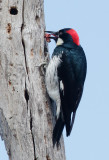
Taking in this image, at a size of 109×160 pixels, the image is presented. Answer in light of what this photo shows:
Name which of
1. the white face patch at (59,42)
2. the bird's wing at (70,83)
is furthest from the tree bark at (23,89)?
the white face patch at (59,42)

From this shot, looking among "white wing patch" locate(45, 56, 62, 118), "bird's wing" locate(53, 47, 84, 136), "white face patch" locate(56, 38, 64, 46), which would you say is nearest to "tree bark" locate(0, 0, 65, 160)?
"white wing patch" locate(45, 56, 62, 118)

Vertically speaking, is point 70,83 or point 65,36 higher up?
point 65,36

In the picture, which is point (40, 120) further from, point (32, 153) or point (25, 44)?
point (25, 44)

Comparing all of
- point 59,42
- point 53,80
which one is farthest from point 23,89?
point 59,42

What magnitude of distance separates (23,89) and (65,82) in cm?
53

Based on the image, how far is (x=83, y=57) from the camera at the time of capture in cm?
374

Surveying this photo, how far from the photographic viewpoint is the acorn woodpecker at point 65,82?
11.3 feet

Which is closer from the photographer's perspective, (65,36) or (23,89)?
(23,89)

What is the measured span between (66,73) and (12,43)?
70cm

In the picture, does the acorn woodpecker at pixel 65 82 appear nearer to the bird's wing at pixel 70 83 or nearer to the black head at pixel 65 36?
the bird's wing at pixel 70 83

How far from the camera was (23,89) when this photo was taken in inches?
128

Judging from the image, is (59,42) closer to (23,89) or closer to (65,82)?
(65,82)

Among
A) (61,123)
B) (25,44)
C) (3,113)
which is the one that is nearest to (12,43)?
(25,44)

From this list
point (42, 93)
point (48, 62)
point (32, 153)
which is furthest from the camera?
point (48, 62)
